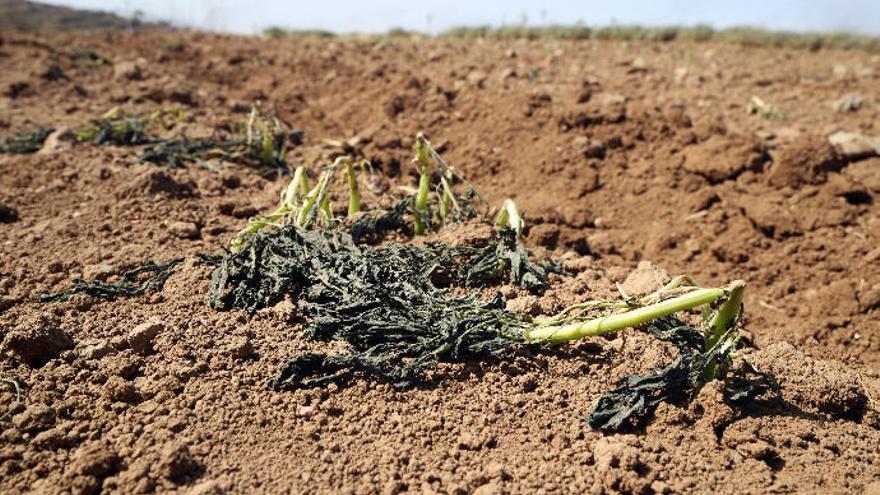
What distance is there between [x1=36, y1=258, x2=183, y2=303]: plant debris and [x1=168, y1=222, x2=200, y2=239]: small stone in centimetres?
45

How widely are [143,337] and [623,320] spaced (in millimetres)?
1466

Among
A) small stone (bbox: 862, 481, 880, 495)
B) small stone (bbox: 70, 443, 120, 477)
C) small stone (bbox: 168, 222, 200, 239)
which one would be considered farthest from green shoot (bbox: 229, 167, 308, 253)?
small stone (bbox: 862, 481, 880, 495)

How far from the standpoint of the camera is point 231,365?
6.70 feet

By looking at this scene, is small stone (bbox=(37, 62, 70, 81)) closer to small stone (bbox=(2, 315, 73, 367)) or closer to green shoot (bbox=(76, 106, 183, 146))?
green shoot (bbox=(76, 106, 183, 146))

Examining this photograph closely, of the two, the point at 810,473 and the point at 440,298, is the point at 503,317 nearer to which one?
the point at 440,298

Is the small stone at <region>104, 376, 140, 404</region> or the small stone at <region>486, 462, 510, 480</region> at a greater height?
the small stone at <region>104, 376, 140, 404</region>

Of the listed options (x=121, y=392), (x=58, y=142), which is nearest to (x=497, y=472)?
(x=121, y=392)

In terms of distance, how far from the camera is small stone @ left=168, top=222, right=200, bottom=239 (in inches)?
120

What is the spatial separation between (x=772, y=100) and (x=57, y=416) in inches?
226

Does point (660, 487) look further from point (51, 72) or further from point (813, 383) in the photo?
point (51, 72)

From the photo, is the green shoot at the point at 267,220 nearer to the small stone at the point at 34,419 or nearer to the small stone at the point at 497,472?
the small stone at the point at 34,419

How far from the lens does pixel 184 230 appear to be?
10.0ft

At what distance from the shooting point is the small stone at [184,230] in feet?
9.99

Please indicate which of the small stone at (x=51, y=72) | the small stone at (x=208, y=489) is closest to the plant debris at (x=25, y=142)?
the small stone at (x=51, y=72)
